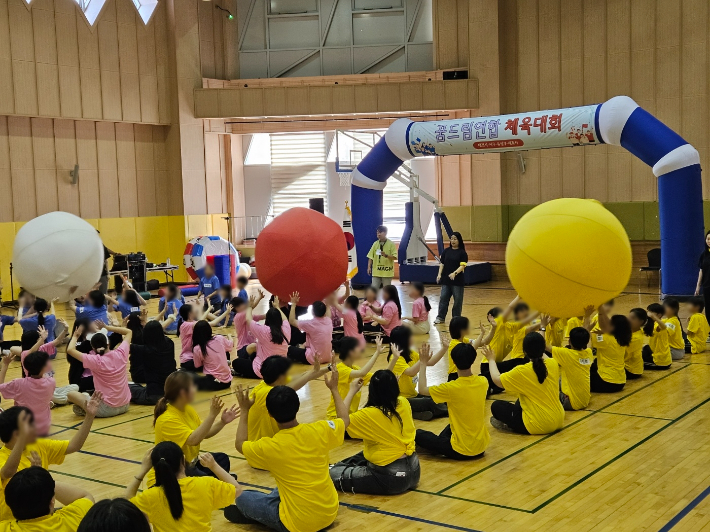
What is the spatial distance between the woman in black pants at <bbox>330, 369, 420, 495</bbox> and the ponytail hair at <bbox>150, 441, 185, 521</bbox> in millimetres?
1950

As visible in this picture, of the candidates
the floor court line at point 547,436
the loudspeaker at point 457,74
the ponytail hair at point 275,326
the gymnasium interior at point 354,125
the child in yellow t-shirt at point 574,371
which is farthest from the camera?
the loudspeaker at point 457,74

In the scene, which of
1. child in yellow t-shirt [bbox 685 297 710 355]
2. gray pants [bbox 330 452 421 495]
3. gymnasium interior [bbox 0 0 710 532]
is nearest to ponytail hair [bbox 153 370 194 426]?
gray pants [bbox 330 452 421 495]

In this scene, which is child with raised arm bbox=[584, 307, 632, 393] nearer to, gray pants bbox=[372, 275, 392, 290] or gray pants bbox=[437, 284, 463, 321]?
gray pants bbox=[437, 284, 463, 321]

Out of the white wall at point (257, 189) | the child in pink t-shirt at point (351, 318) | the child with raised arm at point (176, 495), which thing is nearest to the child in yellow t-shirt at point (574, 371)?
the child in pink t-shirt at point (351, 318)

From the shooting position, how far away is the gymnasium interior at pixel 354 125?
16500 mm

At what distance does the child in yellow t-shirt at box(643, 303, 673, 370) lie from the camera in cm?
1045

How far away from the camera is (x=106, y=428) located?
8539mm

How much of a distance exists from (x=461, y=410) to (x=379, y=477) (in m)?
1.06

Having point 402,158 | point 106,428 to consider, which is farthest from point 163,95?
point 106,428

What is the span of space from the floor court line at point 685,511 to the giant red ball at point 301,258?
3.77 m

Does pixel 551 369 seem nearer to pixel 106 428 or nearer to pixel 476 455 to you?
pixel 476 455

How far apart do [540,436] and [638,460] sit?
105 cm

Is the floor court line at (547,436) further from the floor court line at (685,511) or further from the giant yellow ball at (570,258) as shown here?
the giant yellow ball at (570,258)

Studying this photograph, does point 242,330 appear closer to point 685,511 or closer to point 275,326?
point 275,326
